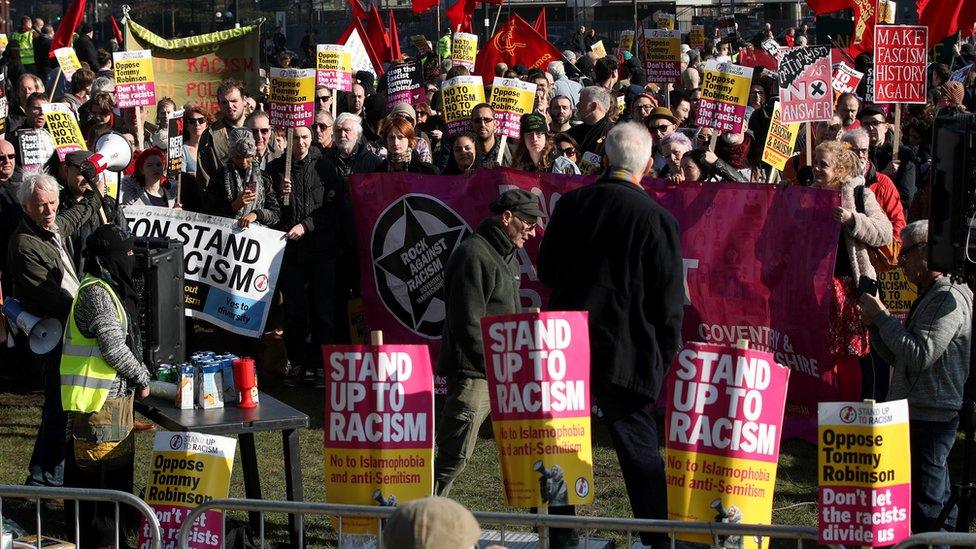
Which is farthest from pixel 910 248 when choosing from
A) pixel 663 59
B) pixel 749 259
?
pixel 663 59

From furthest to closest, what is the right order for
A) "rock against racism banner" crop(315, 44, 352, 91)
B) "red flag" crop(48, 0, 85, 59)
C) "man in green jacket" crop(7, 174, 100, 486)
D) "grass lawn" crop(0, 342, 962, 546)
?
"red flag" crop(48, 0, 85, 59) < "rock against racism banner" crop(315, 44, 352, 91) < "man in green jacket" crop(7, 174, 100, 486) < "grass lawn" crop(0, 342, 962, 546)

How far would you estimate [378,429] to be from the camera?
17.5 feet

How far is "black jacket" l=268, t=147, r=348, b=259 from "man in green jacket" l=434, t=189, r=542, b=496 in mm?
3632

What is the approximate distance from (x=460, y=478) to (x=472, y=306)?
68.0 inches

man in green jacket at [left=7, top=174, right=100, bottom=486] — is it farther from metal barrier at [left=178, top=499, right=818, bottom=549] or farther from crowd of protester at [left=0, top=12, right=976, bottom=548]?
metal barrier at [left=178, top=499, right=818, bottom=549]

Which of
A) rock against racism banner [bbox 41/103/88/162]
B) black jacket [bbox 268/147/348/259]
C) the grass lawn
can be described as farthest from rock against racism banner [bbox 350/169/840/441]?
rock against racism banner [bbox 41/103/88/162]

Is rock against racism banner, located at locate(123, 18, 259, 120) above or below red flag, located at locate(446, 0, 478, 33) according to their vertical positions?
below

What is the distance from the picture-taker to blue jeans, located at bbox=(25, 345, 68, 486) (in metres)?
7.79

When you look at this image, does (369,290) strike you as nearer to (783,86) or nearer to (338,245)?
(338,245)

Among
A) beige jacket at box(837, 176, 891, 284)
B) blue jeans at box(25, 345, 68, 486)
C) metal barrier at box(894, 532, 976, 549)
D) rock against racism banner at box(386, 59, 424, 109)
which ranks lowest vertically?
blue jeans at box(25, 345, 68, 486)

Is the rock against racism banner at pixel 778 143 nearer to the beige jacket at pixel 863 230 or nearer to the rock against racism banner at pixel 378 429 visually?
the beige jacket at pixel 863 230

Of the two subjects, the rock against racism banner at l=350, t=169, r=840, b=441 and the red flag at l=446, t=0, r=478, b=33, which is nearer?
the rock against racism banner at l=350, t=169, r=840, b=441

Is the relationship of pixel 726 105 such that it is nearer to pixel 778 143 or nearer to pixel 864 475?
pixel 778 143

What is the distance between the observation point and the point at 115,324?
268 inches
